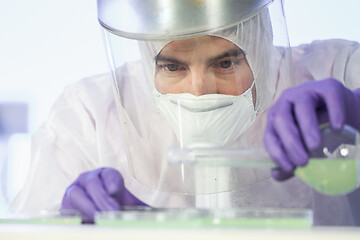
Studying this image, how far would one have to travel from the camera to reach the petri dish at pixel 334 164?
60 cm

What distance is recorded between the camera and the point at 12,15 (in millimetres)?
1433

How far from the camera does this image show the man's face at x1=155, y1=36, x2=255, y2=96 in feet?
2.85

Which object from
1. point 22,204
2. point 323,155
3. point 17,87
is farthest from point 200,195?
point 17,87

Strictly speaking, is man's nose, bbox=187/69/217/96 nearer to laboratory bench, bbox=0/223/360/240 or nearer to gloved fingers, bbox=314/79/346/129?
gloved fingers, bbox=314/79/346/129

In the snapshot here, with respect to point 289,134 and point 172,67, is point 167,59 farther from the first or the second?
point 289,134

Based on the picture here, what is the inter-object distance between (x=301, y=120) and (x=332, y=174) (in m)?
0.09

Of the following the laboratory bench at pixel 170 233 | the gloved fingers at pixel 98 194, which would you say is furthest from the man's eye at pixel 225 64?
the laboratory bench at pixel 170 233

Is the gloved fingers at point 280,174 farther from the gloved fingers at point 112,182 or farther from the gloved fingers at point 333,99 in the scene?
the gloved fingers at point 112,182

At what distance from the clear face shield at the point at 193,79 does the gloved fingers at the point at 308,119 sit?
132mm

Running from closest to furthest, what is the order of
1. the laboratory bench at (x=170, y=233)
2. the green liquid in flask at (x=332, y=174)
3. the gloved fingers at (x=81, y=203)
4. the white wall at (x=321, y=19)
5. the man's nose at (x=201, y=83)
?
the laboratory bench at (x=170, y=233) < the green liquid in flask at (x=332, y=174) < the gloved fingers at (x=81, y=203) < the man's nose at (x=201, y=83) < the white wall at (x=321, y=19)

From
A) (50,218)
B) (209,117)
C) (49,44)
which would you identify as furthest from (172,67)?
(49,44)

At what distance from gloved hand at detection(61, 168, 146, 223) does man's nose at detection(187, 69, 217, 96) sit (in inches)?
8.1

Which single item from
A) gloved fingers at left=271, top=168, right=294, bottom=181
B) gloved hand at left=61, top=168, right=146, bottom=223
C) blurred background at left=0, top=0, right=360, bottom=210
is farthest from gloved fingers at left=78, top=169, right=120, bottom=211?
blurred background at left=0, top=0, right=360, bottom=210

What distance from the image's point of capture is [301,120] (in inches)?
26.1
